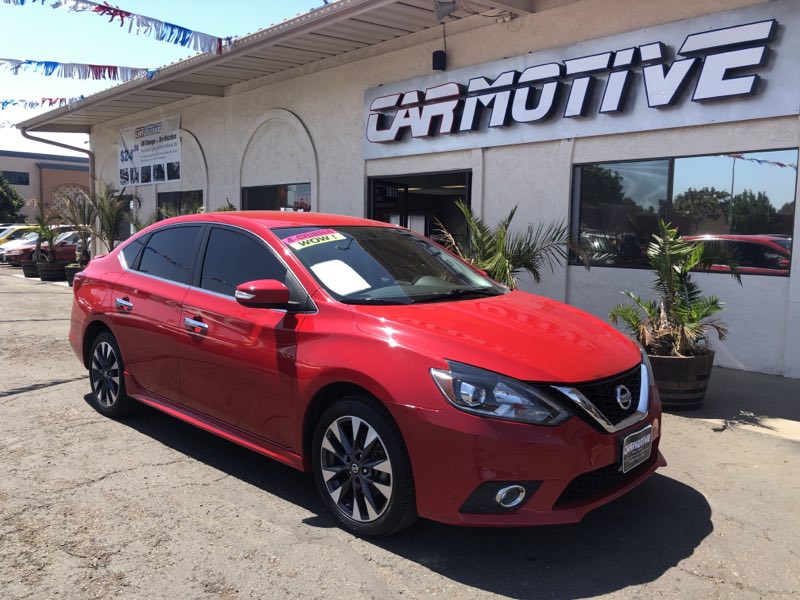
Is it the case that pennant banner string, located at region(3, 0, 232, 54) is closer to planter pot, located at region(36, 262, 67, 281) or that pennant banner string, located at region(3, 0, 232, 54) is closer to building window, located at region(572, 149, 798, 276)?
building window, located at region(572, 149, 798, 276)

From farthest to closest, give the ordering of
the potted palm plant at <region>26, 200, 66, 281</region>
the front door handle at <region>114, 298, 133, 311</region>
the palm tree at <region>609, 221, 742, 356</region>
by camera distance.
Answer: the potted palm plant at <region>26, 200, 66, 281</region> → the palm tree at <region>609, 221, 742, 356</region> → the front door handle at <region>114, 298, 133, 311</region>

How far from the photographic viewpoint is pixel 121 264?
5328 millimetres

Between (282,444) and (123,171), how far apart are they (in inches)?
711

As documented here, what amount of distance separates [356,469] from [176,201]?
15.4 metres

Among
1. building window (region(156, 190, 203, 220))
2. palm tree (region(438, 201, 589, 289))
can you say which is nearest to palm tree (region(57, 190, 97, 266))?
building window (region(156, 190, 203, 220))

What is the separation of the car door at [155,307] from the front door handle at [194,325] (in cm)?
9

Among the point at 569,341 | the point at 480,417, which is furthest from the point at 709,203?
the point at 480,417

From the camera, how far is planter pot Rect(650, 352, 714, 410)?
5.66 metres

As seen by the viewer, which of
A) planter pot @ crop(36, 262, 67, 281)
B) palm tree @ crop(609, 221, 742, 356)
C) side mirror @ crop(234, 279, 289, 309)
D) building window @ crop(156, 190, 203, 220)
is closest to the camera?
side mirror @ crop(234, 279, 289, 309)

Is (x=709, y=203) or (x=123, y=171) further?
(x=123, y=171)

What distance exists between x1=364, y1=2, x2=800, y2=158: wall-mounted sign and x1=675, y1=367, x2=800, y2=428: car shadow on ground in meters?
2.77

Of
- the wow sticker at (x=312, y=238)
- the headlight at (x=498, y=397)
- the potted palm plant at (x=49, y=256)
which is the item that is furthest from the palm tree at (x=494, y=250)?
the potted palm plant at (x=49, y=256)

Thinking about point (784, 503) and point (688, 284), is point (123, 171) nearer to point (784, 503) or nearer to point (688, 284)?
point (688, 284)

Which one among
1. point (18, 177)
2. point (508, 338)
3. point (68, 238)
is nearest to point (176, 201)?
point (68, 238)
